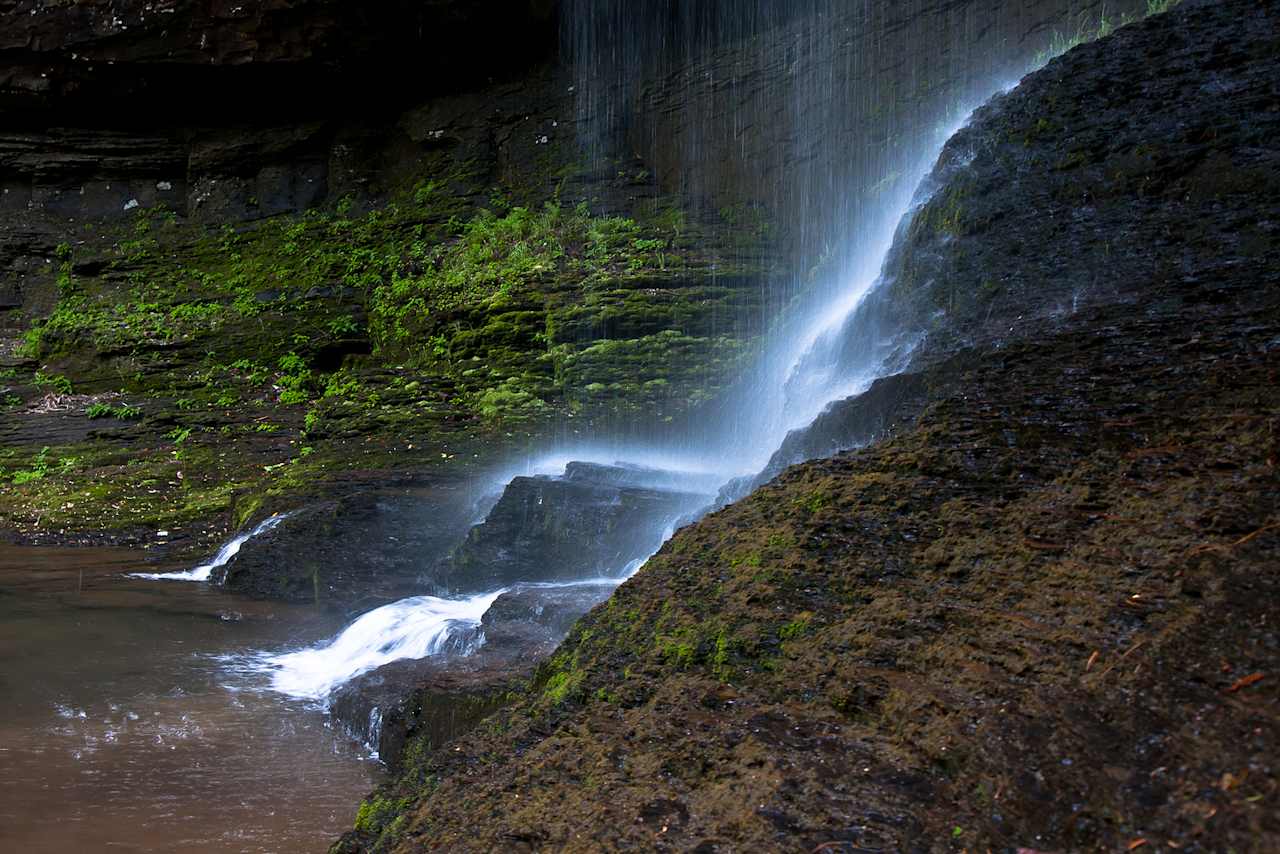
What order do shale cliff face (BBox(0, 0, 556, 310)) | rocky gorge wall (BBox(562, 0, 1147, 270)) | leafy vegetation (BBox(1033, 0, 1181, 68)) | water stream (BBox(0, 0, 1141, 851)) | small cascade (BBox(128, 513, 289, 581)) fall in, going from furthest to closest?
1. shale cliff face (BBox(0, 0, 556, 310))
2. rocky gorge wall (BBox(562, 0, 1147, 270))
3. leafy vegetation (BBox(1033, 0, 1181, 68))
4. small cascade (BBox(128, 513, 289, 581))
5. water stream (BBox(0, 0, 1141, 851))

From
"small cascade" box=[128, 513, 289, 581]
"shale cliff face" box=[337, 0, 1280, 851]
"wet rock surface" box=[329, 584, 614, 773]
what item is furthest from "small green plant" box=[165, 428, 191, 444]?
"shale cliff face" box=[337, 0, 1280, 851]

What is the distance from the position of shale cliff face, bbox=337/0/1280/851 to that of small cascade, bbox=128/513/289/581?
7343mm

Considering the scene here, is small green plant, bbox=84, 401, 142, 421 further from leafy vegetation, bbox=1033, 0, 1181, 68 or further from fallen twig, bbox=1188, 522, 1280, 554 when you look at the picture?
fallen twig, bbox=1188, 522, 1280, 554

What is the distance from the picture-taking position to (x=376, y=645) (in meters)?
6.80

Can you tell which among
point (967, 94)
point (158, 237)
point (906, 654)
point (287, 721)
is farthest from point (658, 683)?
point (158, 237)

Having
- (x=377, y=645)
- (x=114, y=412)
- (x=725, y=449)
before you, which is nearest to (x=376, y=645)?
(x=377, y=645)

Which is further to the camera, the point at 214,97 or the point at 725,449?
the point at 214,97

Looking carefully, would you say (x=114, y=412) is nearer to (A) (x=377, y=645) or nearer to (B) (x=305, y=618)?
(B) (x=305, y=618)

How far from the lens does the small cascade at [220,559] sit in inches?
377

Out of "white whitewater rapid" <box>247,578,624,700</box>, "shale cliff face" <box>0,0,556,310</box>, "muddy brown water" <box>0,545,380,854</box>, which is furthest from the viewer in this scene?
"shale cliff face" <box>0,0,556,310</box>

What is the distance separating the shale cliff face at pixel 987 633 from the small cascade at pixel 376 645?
133 inches

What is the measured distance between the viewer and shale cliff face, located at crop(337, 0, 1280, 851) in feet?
5.85

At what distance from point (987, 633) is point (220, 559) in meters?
9.46

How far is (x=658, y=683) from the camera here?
263 centimetres
